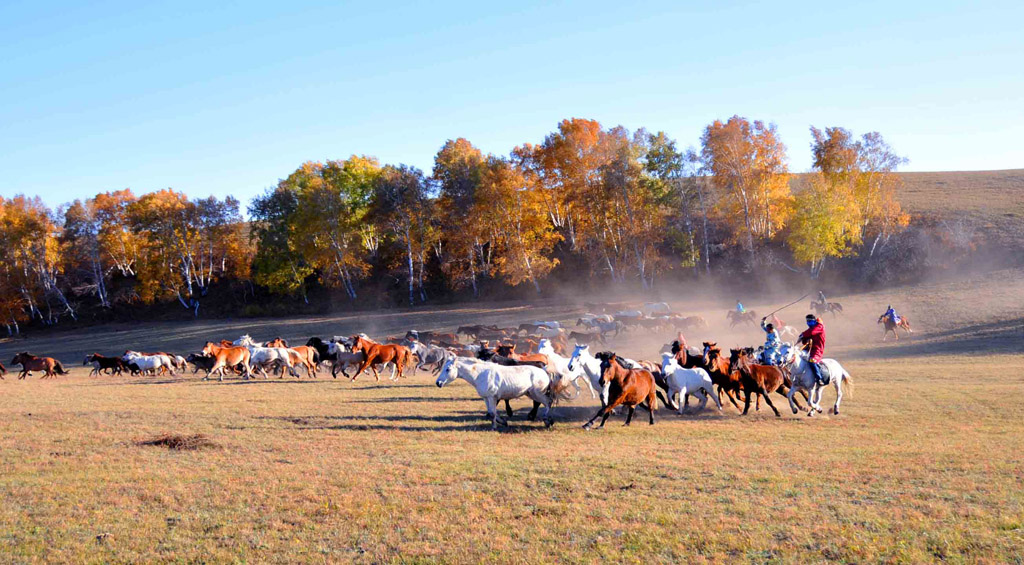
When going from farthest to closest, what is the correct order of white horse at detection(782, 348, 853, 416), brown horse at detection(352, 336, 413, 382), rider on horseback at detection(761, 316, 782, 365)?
1. brown horse at detection(352, 336, 413, 382)
2. rider on horseback at detection(761, 316, 782, 365)
3. white horse at detection(782, 348, 853, 416)

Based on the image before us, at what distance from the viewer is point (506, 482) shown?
856 cm

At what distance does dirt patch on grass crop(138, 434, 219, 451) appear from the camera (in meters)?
11.1

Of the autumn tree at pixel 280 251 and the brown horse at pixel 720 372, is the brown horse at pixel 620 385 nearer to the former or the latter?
the brown horse at pixel 720 372

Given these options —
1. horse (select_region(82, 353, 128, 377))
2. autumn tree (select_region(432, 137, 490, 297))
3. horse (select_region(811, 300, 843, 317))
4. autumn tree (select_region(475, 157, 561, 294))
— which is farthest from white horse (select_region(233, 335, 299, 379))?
autumn tree (select_region(432, 137, 490, 297))

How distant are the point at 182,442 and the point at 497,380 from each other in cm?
546

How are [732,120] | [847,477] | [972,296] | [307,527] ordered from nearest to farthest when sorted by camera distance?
[307,527], [847,477], [972,296], [732,120]

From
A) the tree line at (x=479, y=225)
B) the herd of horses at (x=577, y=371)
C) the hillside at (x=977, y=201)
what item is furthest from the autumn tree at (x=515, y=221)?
the herd of horses at (x=577, y=371)

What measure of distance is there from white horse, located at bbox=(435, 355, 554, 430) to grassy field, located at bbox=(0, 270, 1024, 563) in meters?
0.63

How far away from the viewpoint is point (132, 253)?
6359 centimetres

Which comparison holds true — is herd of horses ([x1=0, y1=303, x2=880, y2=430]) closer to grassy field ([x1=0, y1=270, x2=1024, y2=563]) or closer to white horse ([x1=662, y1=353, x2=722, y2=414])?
white horse ([x1=662, y1=353, x2=722, y2=414])

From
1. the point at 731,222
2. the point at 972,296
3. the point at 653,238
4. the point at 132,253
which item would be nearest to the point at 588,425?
the point at 972,296

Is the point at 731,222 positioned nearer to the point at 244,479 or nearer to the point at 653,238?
the point at 653,238

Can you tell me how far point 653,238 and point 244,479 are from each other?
1705 inches

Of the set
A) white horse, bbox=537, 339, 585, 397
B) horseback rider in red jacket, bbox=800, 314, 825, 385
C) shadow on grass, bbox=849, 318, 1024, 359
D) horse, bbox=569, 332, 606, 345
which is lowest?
shadow on grass, bbox=849, 318, 1024, 359
